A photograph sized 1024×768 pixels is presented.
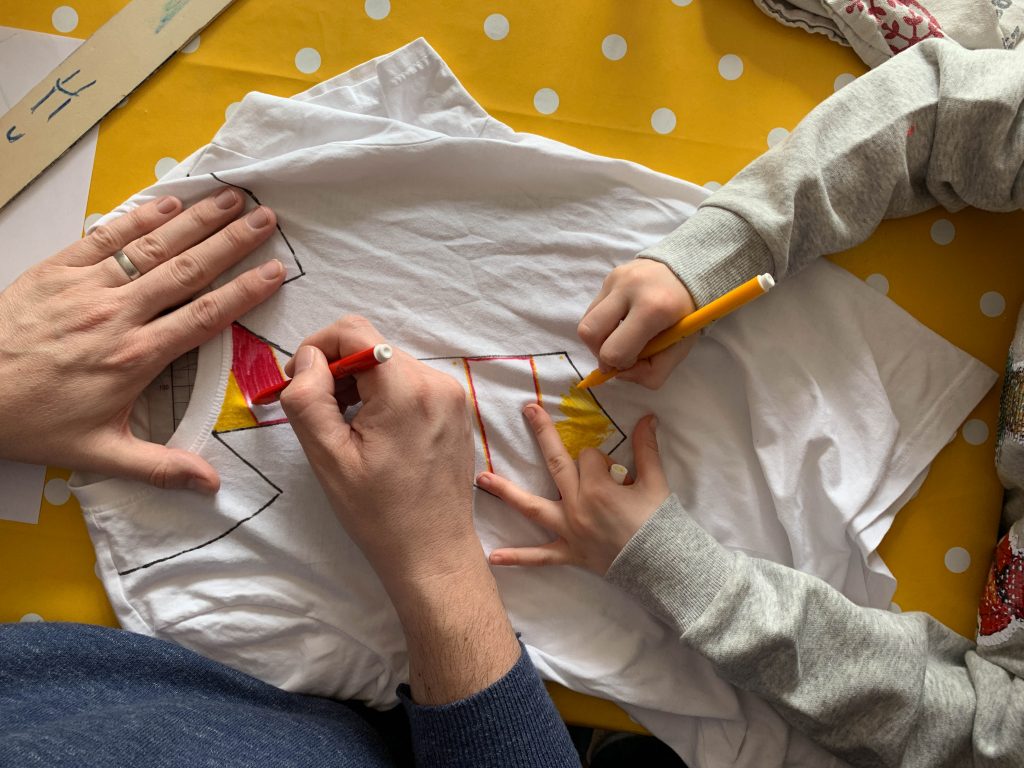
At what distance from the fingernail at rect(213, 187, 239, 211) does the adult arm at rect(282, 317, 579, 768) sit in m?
0.17

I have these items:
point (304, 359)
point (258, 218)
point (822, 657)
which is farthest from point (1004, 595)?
point (258, 218)

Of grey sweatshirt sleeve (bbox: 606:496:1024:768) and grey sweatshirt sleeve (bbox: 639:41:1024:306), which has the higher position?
grey sweatshirt sleeve (bbox: 639:41:1024:306)

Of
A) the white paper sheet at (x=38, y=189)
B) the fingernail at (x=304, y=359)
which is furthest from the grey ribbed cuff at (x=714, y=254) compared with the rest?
the white paper sheet at (x=38, y=189)

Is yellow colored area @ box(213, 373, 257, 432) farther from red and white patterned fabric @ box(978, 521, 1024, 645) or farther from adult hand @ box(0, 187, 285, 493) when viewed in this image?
red and white patterned fabric @ box(978, 521, 1024, 645)

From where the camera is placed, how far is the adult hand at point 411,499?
2.19 feet

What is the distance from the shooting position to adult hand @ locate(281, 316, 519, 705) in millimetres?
667

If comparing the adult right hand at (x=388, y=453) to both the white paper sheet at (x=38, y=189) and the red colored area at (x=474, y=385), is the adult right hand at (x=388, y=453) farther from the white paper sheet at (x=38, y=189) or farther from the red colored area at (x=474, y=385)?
the white paper sheet at (x=38, y=189)

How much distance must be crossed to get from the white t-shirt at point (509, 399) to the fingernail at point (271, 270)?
0.02 m

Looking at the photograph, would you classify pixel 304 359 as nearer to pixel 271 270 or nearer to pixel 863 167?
pixel 271 270

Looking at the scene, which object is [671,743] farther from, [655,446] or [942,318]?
[942,318]

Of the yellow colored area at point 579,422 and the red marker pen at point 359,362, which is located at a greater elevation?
the red marker pen at point 359,362

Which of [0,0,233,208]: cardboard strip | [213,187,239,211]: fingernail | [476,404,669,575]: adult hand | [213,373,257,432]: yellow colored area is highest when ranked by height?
[0,0,233,208]: cardboard strip

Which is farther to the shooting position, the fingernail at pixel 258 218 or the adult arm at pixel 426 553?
the fingernail at pixel 258 218

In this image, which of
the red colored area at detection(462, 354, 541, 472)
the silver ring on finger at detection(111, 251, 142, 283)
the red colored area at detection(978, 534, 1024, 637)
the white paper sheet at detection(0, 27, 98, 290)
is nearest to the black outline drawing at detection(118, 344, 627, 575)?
the red colored area at detection(462, 354, 541, 472)
